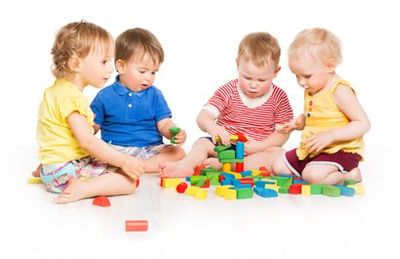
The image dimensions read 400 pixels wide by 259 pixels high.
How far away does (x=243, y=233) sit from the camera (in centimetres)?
317

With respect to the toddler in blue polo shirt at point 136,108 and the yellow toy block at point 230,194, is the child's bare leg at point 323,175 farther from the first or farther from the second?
the toddler in blue polo shirt at point 136,108

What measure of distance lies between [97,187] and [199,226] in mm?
674

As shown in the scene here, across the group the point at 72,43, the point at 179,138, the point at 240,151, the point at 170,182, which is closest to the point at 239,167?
the point at 240,151

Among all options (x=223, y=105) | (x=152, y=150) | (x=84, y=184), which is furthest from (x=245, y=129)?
(x=84, y=184)

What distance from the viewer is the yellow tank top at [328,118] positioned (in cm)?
412

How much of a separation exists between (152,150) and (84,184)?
926 millimetres

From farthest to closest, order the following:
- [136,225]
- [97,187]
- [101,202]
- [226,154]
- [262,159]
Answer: [262,159] < [226,154] < [97,187] < [101,202] < [136,225]

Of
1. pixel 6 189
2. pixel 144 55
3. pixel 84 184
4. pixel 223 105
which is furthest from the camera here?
pixel 223 105

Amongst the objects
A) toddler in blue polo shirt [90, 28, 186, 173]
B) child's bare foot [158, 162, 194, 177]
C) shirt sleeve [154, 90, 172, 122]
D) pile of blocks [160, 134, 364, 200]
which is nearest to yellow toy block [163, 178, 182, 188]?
pile of blocks [160, 134, 364, 200]

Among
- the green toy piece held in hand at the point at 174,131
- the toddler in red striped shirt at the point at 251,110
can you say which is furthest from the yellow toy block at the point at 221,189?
the green toy piece held in hand at the point at 174,131

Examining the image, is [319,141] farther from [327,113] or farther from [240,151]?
[240,151]

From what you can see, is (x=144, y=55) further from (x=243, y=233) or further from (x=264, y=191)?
(x=243, y=233)

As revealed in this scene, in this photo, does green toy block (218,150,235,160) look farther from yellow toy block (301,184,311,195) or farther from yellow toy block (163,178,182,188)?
yellow toy block (301,184,311,195)

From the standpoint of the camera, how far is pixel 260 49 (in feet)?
14.6
